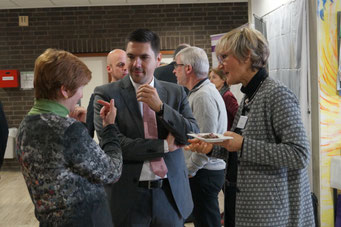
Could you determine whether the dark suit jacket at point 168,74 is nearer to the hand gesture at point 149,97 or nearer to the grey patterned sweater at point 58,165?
the hand gesture at point 149,97

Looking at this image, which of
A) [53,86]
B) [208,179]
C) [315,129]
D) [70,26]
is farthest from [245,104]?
Result: [70,26]

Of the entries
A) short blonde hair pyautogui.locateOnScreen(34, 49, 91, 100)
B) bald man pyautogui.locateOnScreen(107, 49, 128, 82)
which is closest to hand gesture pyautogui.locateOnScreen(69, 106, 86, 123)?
short blonde hair pyautogui.locateOnScreen(34, 49, 91, 100)

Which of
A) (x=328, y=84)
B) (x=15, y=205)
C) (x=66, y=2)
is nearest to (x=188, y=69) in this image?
(x=328, y=84)

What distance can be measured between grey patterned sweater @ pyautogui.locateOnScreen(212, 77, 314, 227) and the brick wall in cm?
647

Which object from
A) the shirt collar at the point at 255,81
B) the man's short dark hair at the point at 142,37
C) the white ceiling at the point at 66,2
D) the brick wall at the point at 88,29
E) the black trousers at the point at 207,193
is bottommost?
the black trousers at the point at 207,193

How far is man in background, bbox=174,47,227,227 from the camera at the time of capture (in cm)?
259

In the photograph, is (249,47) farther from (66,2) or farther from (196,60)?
(66,2)

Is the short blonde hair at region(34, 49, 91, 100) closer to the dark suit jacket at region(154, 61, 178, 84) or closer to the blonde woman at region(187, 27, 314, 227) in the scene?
the blonde woman at region(187, 27, 314, 227)

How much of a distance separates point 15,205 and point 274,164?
4.43m

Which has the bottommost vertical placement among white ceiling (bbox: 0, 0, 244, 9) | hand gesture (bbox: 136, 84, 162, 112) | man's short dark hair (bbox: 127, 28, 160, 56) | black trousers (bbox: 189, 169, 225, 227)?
black trousers (bbox: 189, 169, 225, 227)

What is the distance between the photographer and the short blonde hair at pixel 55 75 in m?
1.45

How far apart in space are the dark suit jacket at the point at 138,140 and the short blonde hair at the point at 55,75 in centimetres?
39

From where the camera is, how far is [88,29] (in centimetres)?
788

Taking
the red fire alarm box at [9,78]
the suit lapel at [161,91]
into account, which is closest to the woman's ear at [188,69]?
the suit lapel at [161,91]
